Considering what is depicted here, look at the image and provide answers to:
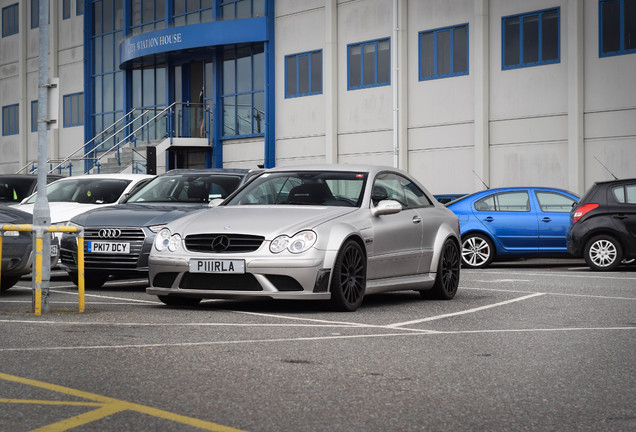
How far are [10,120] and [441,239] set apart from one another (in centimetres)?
4308

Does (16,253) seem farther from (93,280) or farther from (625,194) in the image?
(625,194)

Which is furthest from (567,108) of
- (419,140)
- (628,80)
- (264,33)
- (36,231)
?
(36,231)

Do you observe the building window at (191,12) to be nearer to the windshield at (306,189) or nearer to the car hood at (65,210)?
the car hood at (65,210)

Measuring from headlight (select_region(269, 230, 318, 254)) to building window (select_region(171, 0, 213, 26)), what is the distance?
30.2 m

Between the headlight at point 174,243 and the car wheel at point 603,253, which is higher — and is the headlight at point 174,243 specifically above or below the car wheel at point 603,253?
above

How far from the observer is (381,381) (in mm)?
6438

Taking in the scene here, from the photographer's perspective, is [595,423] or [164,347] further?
[164,347]

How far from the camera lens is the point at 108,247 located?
12.9 m

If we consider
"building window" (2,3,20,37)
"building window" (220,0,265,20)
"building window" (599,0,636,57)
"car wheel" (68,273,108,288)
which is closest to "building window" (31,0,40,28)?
"building window" (2,3,20,37)

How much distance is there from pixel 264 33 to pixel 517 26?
1013 cm

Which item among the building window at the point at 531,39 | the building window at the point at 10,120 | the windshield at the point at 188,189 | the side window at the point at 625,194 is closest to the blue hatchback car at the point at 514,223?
the side window at the point at 625,194

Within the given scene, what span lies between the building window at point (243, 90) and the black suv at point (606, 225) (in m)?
20.7

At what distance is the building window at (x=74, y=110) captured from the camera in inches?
1861

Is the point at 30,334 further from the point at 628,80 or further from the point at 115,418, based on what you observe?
the point at 628,80
